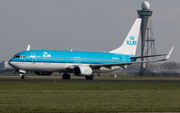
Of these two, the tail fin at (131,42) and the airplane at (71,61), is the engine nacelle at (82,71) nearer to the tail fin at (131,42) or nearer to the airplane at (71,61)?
the airplane at (71,61)

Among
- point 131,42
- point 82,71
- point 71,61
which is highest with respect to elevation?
point 131,42

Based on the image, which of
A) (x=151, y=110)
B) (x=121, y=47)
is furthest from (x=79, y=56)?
(x=151, y=110)

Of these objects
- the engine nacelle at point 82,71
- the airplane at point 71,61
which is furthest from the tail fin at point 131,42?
the engine nacelle at point 82,71

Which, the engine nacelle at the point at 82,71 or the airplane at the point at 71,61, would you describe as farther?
the engine nacelle at the point at 82,71

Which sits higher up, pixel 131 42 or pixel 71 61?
pixel 131 42

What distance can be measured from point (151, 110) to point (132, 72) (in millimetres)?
57035

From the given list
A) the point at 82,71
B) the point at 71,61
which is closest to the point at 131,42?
the point at 71,61

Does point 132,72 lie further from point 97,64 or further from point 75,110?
point 75,110

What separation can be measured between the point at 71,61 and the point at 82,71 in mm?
2743

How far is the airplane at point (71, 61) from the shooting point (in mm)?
48000

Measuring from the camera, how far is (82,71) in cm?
5009

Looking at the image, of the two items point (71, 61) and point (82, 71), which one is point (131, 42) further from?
point (82, 71)

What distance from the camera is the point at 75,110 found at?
15828mm

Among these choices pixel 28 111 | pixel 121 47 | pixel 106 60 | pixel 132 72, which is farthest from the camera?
pixel 132 72
